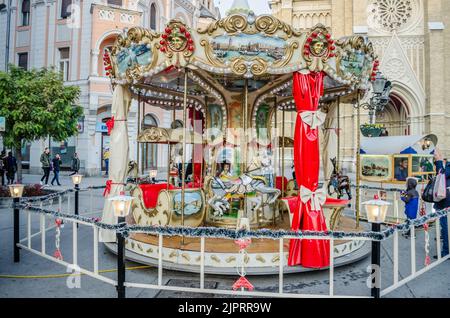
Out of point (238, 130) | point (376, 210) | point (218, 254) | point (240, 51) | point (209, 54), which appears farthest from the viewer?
point (238, 130)

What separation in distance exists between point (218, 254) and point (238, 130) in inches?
141

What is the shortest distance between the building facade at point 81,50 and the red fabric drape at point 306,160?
55.0ft

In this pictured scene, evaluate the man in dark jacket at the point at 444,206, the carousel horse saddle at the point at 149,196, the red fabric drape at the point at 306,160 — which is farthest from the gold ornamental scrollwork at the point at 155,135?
the man in dark jacket at the point at 444,206

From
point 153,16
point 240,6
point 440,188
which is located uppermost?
point 153,16

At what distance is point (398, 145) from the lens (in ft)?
56.0

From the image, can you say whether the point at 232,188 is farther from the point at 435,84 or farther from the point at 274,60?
the point at 435,84

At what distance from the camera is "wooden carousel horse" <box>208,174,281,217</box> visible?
7.20 meters

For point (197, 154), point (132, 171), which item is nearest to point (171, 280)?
point (132, 171)

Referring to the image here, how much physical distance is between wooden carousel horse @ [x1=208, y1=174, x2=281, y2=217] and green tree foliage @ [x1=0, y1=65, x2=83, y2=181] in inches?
355

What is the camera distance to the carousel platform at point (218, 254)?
A: 5.57 metres

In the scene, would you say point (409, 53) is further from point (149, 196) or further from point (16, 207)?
point (16, 207)

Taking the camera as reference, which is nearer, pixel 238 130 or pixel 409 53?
pixel 238 130

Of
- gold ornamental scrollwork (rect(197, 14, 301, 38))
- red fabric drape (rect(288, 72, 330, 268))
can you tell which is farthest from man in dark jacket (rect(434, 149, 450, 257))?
gold ornamental scrollwork (rect(197, 14, 301, 38))
